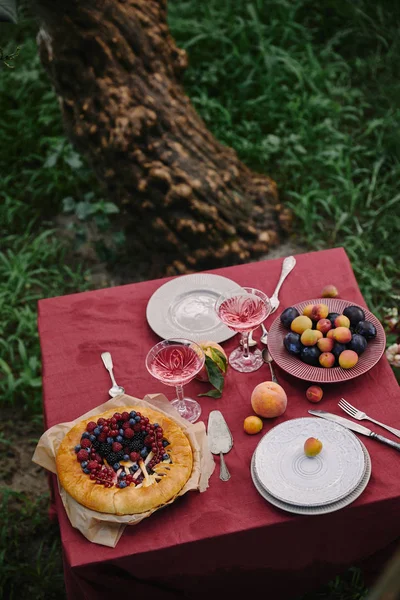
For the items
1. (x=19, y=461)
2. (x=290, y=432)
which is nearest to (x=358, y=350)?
(x=290, y=432)

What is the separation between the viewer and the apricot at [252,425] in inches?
72.3

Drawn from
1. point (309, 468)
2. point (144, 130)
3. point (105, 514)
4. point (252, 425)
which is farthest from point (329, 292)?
point (144, 130)

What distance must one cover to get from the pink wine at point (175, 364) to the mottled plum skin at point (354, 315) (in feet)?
1.60

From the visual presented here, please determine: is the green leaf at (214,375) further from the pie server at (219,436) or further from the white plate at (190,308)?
the white plate at (190,308)

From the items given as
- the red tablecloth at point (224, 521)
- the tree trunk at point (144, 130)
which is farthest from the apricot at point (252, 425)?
the tree trunk at point (144, 130)

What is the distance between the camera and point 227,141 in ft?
14.2

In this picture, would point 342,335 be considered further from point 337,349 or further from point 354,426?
point 354,426

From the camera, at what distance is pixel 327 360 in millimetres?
1926

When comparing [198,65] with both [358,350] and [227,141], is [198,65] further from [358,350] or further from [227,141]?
[358,350]

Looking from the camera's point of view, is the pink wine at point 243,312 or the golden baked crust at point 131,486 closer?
the golden baked crust at point 131,486

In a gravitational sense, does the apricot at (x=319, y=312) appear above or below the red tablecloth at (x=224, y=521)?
above

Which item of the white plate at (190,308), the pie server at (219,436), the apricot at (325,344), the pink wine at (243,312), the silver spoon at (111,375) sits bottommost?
the silver spoon at (111,375)

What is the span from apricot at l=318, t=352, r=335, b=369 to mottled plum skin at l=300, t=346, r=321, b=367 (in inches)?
0.7

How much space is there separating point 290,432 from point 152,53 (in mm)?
2408
